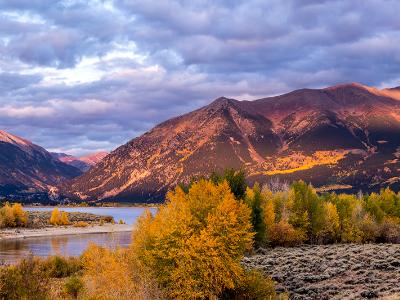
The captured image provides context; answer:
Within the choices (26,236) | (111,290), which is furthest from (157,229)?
(26,236)

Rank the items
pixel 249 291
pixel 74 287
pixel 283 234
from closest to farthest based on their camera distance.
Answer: pixel 249 291 → pixel 74 287 → pixel 283 234

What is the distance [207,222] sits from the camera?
33906mm

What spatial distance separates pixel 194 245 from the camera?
32.2 metres

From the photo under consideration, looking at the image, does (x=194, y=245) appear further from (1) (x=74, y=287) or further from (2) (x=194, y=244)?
(1) (x=74, y=287)

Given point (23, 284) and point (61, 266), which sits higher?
point (23, 284)

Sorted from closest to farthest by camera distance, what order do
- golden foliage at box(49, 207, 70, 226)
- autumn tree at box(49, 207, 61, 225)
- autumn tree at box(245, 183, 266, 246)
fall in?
autumn tree at box(245, 183, 266, 246), autumn tree at box(49, 207, 61, 225), golden foliage at box(49, 207, 70, 226)

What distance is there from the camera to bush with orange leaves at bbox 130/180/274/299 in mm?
32062

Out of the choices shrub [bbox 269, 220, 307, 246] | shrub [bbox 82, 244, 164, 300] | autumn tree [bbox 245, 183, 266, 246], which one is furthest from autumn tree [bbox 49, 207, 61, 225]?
shrub [bbox 82, 244, 164, 300]

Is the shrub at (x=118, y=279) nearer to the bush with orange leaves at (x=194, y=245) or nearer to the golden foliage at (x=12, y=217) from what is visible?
the bush with orange leaves at (x=194, y=245)

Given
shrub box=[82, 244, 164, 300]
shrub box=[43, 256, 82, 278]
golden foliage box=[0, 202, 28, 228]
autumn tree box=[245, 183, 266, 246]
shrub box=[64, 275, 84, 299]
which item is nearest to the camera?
shrub box=[82, 244, 164, 300]

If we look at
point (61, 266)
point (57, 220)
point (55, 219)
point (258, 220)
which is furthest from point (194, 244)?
point (55, 219)

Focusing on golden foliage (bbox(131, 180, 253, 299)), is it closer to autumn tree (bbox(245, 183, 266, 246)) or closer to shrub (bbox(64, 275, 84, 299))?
shrub (bbox(64, 275, 84, 299))

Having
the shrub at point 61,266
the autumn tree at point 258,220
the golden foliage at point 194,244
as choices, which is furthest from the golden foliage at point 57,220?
the golden foliage at point 194,244

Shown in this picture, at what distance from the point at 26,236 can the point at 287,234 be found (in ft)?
208
